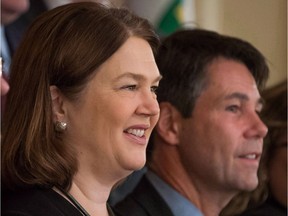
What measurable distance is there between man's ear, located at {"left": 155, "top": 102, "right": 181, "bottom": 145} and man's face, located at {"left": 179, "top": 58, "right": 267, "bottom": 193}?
2 centimetres

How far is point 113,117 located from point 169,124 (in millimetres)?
565

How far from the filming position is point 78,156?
1463 mm

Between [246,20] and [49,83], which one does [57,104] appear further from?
[246,20]

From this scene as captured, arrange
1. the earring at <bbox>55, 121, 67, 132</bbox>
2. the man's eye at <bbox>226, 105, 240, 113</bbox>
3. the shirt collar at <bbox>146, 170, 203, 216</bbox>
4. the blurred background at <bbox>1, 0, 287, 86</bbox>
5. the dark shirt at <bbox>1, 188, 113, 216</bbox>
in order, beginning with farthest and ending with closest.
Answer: the blurred background at <bbox>1, 0, 287, 86</bbox>
the man's eye at <bbox>226, 105, 240, 113</bbox>
the shirt collar at <bbox>146, 170, 203, 216</bbox>
the earring at <bbox>55, 121, 67, 132</bbox>
the dark shirt at <bbox>1, 188, 113, 216</bbox>

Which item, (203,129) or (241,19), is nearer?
(203,129)

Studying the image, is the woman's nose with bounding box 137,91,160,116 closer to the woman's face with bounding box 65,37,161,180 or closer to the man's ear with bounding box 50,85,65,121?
the woman's face with bounding box 65,37,161,180

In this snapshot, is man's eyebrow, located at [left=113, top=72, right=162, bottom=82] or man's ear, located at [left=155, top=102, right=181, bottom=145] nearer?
man's eyebrow, located at [left=113, top=72, right=162, bottom=82]

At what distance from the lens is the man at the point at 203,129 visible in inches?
77.9

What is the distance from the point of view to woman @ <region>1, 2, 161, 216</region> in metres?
1.42

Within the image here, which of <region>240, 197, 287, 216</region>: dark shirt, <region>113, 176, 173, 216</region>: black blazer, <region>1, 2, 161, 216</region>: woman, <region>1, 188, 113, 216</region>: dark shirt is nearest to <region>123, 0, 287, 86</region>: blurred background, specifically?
<region>240, 197, 287, 216</region>: dark shirt

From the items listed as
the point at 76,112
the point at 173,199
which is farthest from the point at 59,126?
the point at 173,199

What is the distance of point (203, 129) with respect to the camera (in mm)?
1983

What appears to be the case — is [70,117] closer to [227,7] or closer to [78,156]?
[78,156]

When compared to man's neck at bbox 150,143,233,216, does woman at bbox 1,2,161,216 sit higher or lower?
higher
